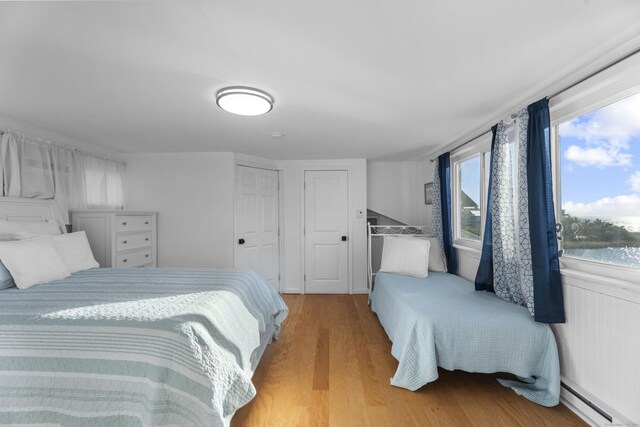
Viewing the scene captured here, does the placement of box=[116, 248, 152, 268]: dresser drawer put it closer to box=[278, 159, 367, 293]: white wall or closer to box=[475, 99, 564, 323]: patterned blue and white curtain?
box=[278, 159, 367, 293]: white wall

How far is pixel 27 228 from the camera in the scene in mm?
2354

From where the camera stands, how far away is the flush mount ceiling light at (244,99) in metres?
1.87

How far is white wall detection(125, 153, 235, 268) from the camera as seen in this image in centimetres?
384

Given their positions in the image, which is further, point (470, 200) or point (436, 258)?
point (436, 258)

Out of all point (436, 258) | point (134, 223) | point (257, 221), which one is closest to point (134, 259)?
point (134, 223)

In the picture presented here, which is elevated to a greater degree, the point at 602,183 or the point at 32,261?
the point at 602,183

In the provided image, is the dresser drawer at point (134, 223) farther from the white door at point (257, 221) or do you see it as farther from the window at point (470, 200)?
the window at point (470, 200)

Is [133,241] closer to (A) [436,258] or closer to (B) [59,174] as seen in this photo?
(B) [59,174]

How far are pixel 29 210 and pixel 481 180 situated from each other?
4.46 metres

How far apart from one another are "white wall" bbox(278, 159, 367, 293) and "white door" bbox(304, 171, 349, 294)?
10 cm

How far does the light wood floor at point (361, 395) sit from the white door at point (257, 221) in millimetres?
1639

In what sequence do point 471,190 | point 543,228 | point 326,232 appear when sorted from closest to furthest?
point 543,228 → point 471,190 → point 326,232

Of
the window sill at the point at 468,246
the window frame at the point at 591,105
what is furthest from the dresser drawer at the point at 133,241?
the window frame at the point at 591,105

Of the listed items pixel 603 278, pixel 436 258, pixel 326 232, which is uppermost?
pixel 326 232
